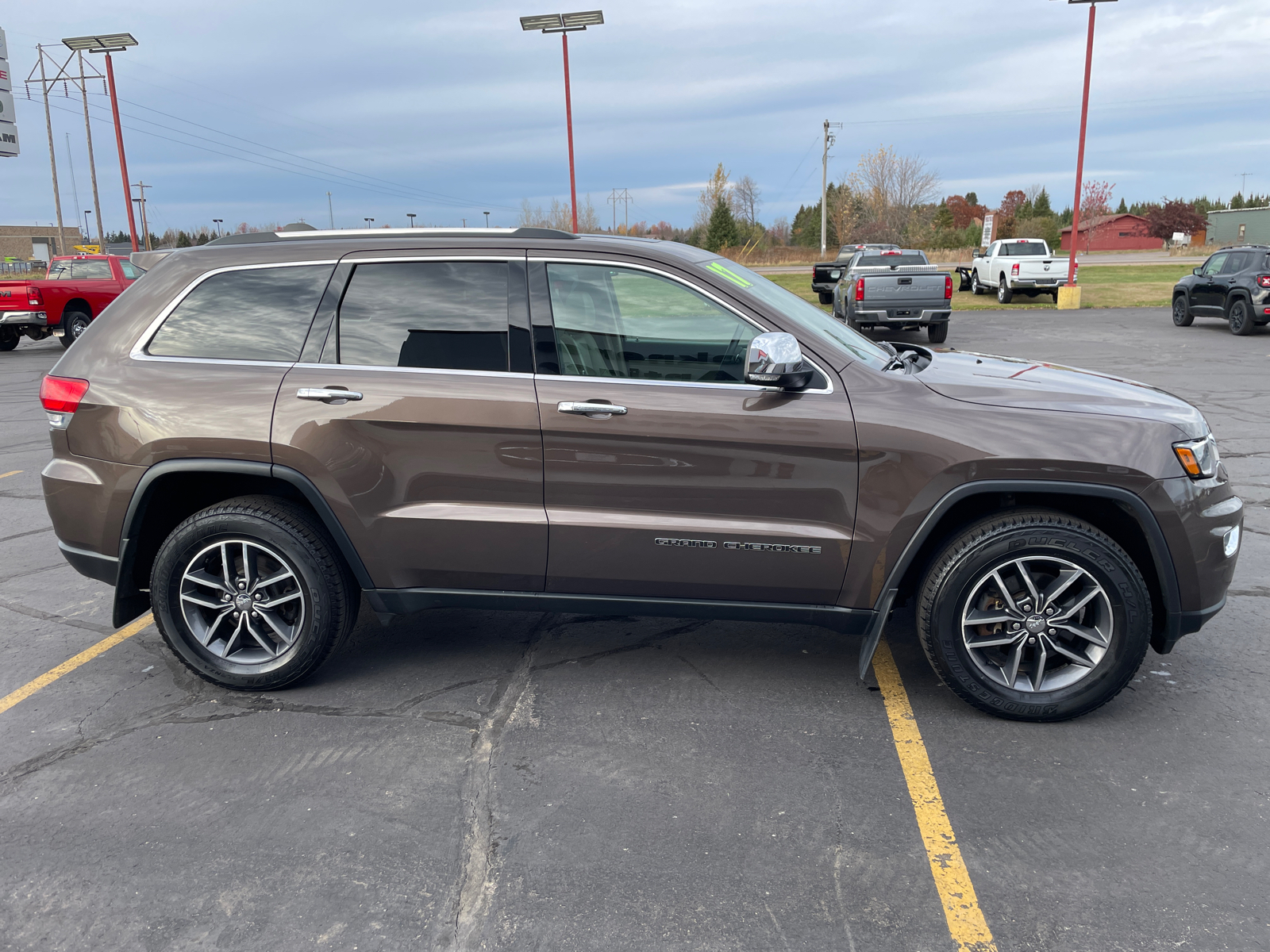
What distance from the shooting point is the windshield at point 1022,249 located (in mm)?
27484

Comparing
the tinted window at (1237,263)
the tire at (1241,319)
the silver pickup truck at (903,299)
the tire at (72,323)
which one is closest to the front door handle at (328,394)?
the silver pickup truck at (903,299)

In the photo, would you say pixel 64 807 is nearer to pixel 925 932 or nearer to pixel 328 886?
pixel 328 886

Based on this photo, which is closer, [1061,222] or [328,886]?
[328,886]

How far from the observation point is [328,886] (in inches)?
106

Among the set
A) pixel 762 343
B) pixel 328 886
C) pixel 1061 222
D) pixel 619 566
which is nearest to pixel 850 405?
pixel 762 343

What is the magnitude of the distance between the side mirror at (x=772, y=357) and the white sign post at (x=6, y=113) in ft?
129

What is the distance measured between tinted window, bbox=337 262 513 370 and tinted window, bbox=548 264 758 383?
25 cm

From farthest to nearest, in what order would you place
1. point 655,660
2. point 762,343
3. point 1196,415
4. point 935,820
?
point 655,660, point 1196,415, point 762,343, point 935,820

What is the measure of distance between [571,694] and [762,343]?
1.68 metres

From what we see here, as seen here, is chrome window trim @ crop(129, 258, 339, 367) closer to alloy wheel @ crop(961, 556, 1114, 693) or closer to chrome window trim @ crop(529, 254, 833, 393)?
chrome window trim @ crop(529, 254, 833, 393)

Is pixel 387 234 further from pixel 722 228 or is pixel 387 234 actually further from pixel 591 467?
pixel 722 228

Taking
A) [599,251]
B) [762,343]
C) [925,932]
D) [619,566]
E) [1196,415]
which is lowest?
[925,932]

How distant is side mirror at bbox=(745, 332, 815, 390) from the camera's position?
10.7 feet

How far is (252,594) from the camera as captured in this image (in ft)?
12.7
